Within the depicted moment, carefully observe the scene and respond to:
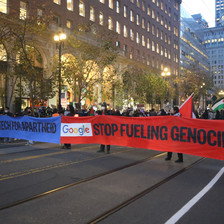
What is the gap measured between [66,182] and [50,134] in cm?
549

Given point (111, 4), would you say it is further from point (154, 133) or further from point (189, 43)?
point (189, 43)

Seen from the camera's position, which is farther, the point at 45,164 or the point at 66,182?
the point at 45,164

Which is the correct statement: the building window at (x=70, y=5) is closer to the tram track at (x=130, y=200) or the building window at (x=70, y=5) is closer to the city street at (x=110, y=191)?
the city street at (x=110, y=191)

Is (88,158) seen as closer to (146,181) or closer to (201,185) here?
(146,181)

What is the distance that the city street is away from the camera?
4242mm

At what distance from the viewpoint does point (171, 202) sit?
193 inches

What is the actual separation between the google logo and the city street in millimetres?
1567

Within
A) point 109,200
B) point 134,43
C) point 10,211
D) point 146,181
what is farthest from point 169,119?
point 134,43

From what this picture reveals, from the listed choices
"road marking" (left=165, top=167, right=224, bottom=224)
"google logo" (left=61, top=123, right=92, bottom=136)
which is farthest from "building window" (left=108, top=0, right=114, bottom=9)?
"road marking" (left=165, top=167, right=224, bottom=224)

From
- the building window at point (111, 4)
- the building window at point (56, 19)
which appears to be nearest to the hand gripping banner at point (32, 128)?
the building window at point (56, 19)

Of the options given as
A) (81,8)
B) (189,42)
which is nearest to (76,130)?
(81,8)

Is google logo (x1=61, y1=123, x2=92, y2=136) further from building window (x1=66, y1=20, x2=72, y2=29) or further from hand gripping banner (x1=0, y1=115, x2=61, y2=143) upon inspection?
building window (x1=66, y1=20, x2=72, y2=29)

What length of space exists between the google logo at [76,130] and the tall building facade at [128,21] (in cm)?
1382

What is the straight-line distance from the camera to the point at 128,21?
4638cm
